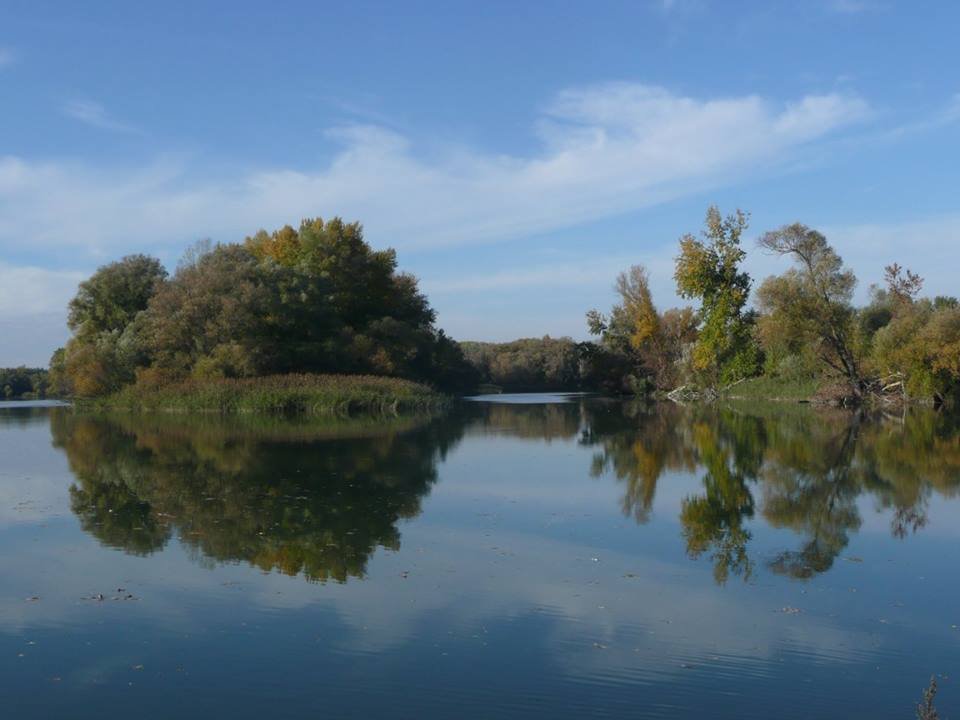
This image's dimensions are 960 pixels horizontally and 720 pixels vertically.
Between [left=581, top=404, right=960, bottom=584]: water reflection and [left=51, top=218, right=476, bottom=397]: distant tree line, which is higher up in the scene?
[left=51, top=218, right=476, bottom=397]: distant tree line

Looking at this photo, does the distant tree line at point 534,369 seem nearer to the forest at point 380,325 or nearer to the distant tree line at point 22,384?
the forest at point 380,325

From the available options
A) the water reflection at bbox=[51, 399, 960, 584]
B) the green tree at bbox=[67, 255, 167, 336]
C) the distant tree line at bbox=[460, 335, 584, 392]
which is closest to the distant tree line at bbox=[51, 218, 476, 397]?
the green tree at bbox=[67, 255, 167, 336]

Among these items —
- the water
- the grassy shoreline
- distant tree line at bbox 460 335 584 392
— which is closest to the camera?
the water

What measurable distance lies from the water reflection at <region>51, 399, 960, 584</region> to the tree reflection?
0.11 feet

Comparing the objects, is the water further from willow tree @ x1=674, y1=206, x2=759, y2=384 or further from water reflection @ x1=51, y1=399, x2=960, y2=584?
willow tree @ x1=674, y1=206, x2=759, y2=384

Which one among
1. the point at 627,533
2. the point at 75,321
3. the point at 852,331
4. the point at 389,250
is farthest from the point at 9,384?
the point at 627,533

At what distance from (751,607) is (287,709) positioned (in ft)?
12.5

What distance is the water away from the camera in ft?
17.6

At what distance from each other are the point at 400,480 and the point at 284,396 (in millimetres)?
21286

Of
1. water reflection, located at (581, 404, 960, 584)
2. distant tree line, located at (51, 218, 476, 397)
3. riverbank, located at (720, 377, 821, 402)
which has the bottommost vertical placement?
water reflection, located at (581, 404, 960, 584)

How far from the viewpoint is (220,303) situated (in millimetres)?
37312

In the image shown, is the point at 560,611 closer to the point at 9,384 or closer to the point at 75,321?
the point at 75,321

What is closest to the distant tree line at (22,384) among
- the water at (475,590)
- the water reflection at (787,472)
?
the water reflection at (787,472)

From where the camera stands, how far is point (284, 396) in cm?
3478
